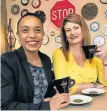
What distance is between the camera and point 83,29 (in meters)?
2.09

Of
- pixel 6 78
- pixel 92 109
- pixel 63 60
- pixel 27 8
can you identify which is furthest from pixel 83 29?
pixel 27 8

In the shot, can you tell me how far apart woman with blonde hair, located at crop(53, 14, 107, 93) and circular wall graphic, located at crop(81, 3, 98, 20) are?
45.6 inches

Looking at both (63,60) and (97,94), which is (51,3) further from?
(97,94)

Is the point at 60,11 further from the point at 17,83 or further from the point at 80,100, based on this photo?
the point at 17,83

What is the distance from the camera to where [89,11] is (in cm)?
323

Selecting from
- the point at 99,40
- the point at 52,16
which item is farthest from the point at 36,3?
the point at 99,40

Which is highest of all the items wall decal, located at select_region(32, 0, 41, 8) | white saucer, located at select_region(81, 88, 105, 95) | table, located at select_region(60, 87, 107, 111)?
wall decal, located at select_region(32, 0, 41, 8)

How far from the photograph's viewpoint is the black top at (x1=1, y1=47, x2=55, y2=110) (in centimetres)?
115

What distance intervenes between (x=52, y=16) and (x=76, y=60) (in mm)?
1548

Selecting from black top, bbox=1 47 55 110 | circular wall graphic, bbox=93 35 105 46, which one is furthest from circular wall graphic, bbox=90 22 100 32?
black top, bbox=1 47 55 110

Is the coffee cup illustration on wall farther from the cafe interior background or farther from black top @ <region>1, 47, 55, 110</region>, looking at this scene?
the cafe interior background

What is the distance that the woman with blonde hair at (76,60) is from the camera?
1.90m

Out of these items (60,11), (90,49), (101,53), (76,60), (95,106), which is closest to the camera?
(95,106)

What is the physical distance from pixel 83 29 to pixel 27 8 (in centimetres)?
A: 165
